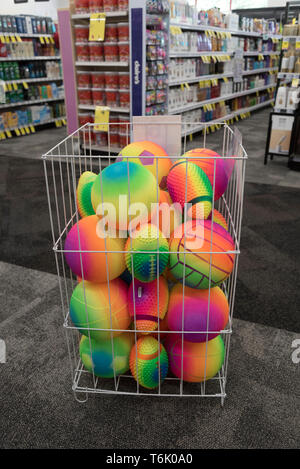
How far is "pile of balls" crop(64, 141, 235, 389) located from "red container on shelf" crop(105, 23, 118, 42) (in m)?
3.36

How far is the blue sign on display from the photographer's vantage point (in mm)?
3971

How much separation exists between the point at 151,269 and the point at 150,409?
61cm

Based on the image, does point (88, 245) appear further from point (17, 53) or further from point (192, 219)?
point (17, 53)

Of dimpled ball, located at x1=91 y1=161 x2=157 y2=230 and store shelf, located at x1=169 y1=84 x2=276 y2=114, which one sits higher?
dimpled ball, located at x1=91 y1=161 x2=157 y2=230

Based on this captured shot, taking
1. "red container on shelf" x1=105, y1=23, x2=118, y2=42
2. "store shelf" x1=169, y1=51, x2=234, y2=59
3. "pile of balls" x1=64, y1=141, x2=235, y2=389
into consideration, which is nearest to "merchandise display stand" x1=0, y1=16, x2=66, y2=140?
"red container on shelf" x1=105, y1=23, x2=118, y2=42

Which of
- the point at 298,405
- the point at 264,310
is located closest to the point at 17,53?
the point at 264,310

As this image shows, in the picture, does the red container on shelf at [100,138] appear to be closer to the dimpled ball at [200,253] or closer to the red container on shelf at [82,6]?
the red container on shelf at [82,6]

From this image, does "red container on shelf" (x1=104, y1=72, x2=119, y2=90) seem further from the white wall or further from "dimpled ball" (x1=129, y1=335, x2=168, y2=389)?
the white wall

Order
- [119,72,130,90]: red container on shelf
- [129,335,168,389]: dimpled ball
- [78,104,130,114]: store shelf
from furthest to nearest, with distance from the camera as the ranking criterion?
1. [78,104,130,114]: store shelf
2. [119,72,130,90]: red container on shelf
3. [129,335,168,389]: dimpled ball

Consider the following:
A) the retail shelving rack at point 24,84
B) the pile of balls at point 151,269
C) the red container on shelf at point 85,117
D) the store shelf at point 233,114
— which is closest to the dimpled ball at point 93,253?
the pile of balls at point 151,269

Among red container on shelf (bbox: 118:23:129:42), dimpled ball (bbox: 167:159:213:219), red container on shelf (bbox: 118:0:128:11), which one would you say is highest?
red container on shelf (bbox: 118:0:128:11)

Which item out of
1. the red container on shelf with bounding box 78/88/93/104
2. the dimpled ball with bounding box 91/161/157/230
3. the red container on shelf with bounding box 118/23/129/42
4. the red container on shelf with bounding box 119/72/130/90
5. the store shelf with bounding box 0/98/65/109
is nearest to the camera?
the dimpled ball with bounding box 91/161/157/230

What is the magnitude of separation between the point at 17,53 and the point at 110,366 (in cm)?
602

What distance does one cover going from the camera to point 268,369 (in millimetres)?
1641
